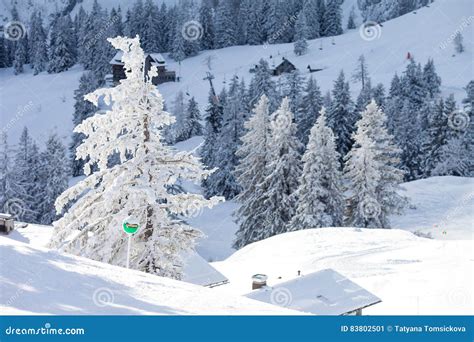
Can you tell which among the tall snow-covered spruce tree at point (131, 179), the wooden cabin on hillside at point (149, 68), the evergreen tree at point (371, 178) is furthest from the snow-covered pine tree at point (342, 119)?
the wooden cabin on hillside at point (149, 68)

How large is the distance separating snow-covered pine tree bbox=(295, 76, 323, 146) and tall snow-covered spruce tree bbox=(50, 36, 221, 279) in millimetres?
40829

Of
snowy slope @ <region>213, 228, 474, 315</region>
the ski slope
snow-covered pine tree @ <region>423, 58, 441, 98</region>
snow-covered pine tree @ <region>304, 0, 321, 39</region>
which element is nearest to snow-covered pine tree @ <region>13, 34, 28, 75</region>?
the ski slope

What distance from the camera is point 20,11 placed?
14262cm

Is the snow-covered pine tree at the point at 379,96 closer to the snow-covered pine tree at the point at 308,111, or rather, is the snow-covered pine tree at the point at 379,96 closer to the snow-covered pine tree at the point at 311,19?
the snow-covered pine tree at the point at 308,111

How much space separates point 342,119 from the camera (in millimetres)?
54000

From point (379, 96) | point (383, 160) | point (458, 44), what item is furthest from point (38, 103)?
point (383, 160)

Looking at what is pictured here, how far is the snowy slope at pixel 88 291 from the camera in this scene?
7.92 meters

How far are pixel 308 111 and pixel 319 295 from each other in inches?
1659

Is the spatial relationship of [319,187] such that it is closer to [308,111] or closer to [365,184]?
[365,184]

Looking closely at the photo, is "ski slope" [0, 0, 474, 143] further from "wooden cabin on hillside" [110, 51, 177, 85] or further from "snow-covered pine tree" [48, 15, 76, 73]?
"wooden cabin on hillside" [110, 51, 177, 85]
